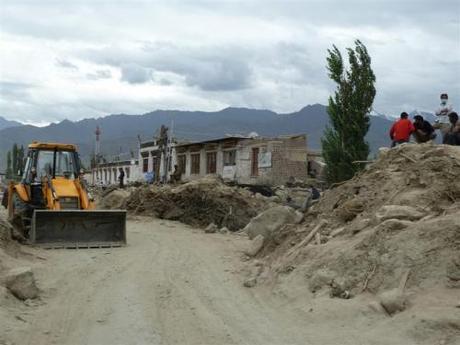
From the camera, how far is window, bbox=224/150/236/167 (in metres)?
46.3

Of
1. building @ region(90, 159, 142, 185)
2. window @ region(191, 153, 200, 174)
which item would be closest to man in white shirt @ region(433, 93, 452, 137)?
window @ region(191, 153, 200, 174)

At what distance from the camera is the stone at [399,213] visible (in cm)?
999

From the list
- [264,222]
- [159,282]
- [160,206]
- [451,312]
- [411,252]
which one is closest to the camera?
[451,312]

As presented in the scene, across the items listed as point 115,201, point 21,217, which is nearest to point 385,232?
point 21,217

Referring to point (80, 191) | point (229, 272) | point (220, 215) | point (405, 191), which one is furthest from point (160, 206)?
point (405, 191)

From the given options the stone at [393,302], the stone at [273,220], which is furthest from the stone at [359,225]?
the stone at [273,220]

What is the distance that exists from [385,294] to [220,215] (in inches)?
640

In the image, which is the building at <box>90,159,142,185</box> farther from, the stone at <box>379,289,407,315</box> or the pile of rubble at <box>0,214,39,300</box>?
the stone at <box>379,289,407,315</box>

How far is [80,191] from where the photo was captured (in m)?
16.7

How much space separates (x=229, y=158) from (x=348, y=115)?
562 inches

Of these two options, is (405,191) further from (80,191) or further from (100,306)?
(80,191)

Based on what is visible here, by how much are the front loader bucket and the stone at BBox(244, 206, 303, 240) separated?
359 centimetres

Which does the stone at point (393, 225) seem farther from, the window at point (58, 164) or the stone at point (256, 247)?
the window at point (58, 164)

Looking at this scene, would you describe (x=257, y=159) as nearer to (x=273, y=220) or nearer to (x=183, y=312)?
(x=273, y=220)
